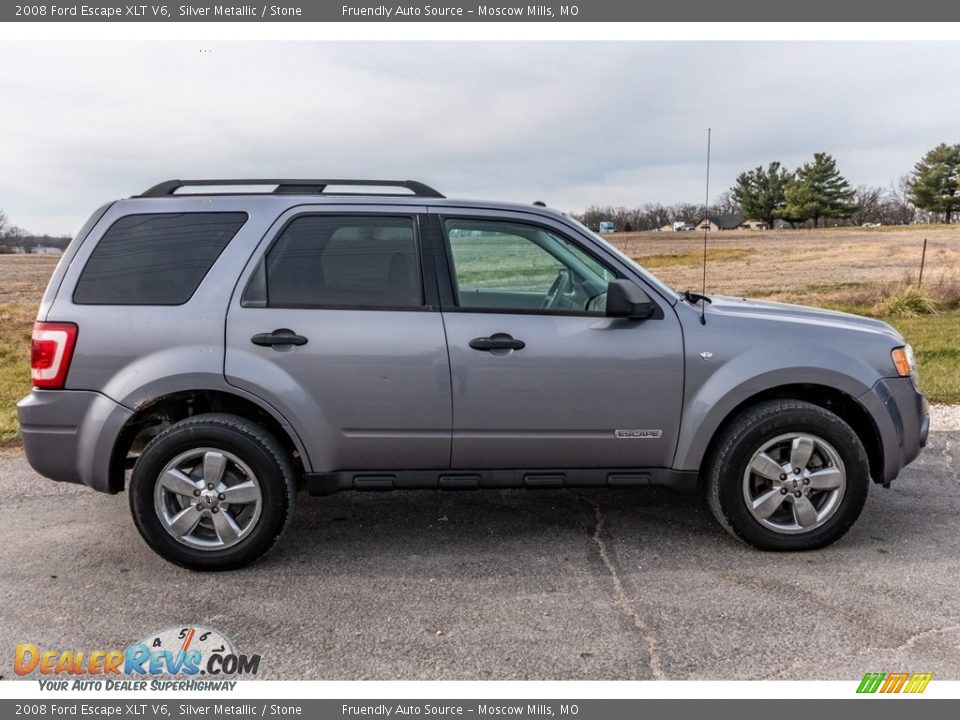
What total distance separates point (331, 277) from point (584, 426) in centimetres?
153

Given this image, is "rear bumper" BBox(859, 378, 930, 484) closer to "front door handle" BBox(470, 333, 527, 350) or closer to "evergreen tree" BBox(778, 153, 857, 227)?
"front door handle" BBox(470, 333, 527, 350)

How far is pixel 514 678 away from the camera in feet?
10.2

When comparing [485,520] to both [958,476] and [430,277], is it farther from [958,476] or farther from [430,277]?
[958,476]

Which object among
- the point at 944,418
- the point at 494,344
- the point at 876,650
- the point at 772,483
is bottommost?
the point at 876,650

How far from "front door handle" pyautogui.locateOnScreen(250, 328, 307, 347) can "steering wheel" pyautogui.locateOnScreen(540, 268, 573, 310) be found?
4.24 ft

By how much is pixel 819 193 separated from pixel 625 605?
90701 mm

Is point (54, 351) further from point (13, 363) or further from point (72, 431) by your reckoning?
point (13, 363)

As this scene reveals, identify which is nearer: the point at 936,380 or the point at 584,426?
the point at 584,426

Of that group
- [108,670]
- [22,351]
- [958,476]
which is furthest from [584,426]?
[22,351]

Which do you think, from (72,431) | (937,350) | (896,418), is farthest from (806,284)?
(72,431)

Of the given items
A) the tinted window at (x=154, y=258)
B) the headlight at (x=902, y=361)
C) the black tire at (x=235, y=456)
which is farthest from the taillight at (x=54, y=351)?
the headlight at (x=902, y=361)

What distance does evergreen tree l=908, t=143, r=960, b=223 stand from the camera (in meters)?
77.1

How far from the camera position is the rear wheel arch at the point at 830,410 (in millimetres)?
4301

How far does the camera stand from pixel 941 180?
7756 cm
